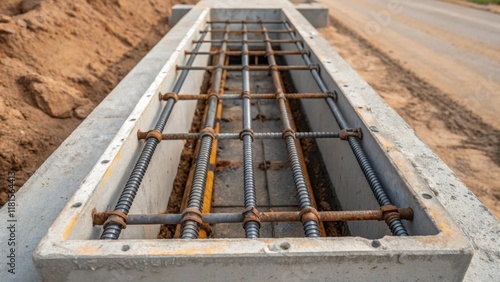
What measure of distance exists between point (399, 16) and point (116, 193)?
1525cm

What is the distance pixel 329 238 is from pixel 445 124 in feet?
16.3

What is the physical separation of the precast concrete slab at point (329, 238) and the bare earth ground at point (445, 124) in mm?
1817

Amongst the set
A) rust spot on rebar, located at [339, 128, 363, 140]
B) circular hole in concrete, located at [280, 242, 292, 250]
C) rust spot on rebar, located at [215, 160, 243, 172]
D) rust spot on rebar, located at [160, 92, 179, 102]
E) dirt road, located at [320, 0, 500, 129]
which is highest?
circular hole in concrete, located at [280, 242, 292, 250]

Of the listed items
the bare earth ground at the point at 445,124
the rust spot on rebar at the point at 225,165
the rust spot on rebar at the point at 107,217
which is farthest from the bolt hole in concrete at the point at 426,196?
the rust spot on rebar at the point at 225,165

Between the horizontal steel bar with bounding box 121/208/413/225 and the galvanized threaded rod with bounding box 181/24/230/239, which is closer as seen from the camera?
the galvanized threaded rod with bounding box 181/24/230/239

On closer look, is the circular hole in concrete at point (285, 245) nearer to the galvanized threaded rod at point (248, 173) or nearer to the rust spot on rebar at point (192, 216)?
the galvanized threaded rod at point (248, 173)

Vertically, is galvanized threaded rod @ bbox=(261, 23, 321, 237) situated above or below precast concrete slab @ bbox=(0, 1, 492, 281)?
below

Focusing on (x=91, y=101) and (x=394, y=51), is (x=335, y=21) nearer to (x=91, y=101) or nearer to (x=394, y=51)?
(x=394, y=51)

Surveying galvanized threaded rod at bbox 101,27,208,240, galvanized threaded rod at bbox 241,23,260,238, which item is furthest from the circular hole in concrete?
galvanized threaded rod at bbox 101,27,208,240

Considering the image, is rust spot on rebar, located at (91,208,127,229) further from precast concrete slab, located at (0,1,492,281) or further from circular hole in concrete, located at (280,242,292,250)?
circular hole in concrete, located at (280,242,292,250)

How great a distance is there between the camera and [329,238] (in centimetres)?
175

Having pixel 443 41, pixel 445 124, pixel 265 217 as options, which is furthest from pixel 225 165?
pixel 443 41

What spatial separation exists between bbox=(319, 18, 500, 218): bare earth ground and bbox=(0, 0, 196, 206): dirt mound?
4845 millimetres

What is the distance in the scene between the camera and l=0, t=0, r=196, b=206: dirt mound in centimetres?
393
